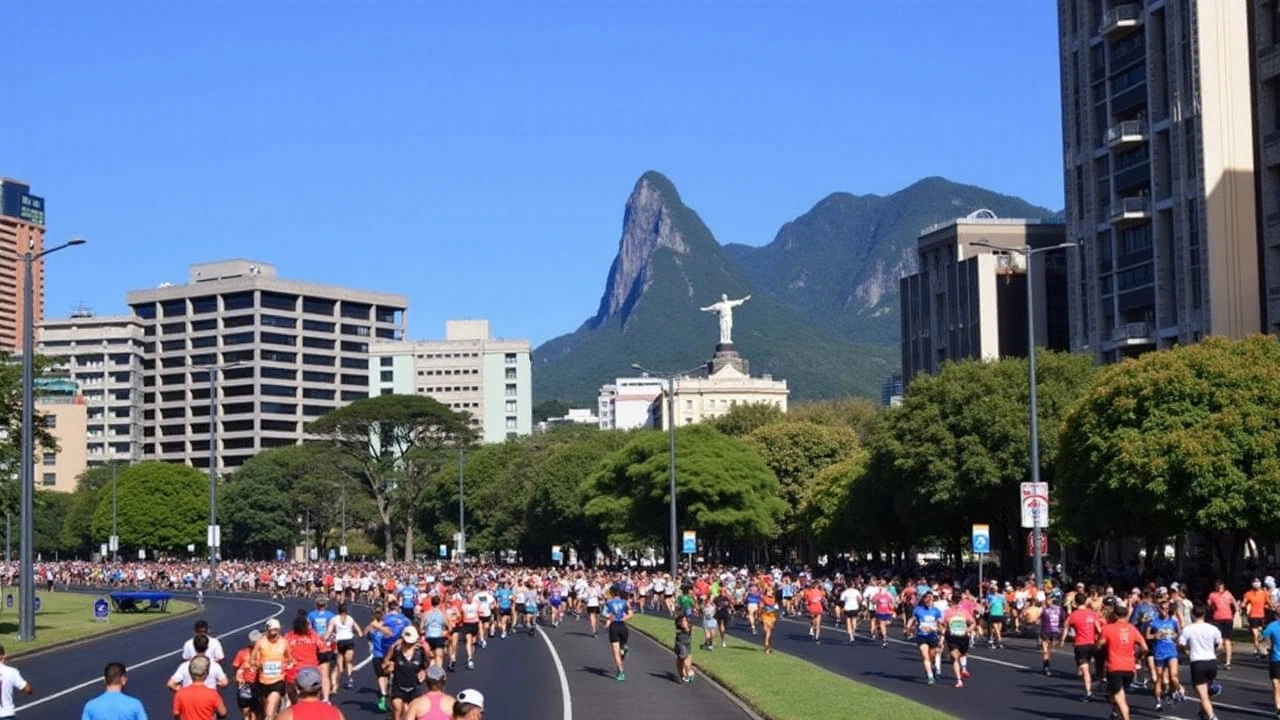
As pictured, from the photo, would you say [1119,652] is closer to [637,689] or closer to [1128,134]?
[637,689]

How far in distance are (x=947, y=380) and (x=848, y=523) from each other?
1837cm

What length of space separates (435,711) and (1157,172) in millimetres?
67394

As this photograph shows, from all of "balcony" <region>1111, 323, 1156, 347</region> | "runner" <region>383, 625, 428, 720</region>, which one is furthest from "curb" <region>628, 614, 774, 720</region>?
"balcony" <region>1111, 323, 1156, 347</region>

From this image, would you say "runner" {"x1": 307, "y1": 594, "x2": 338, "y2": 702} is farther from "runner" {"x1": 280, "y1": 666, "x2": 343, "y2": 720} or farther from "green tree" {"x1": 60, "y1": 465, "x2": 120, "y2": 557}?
"green tree" {"x1": 60, "y1": 465, "x2": 120, "y2": 557}

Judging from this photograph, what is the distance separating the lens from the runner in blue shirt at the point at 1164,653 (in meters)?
25.5

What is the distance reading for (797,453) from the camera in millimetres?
112438

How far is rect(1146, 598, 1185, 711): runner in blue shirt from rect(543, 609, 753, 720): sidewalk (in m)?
6.01

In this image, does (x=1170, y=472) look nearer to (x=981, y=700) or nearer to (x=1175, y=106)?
(x=981, y=700)

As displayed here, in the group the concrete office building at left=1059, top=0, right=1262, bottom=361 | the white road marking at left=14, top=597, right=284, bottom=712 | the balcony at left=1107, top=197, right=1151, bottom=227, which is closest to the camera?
the white road marking at left=14, top=597, right=284, bottom=712

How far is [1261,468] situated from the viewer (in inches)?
1791

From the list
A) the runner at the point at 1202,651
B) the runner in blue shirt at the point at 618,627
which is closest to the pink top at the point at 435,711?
the runner at the point at 1202,651

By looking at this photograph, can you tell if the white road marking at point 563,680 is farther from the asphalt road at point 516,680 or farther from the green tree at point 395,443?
the green tree at point 395,443

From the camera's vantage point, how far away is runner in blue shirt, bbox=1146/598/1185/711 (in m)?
25.5

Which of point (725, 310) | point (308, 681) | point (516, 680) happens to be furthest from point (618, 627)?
point (725, 310)
